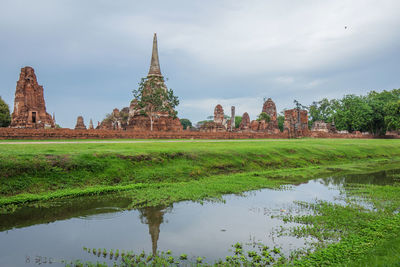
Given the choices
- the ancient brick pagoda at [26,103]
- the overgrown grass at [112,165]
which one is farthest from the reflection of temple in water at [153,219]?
the ancient brick pagoda at [26,103]

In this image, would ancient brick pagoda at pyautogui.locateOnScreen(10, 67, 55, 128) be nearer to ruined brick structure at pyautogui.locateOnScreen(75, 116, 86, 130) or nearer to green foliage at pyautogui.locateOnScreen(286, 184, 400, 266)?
ruined brick structure at pyautogui.locateOnScreen(75, 116, 86, 130)

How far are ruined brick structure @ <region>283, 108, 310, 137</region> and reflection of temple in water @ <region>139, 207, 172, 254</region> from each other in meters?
36.0

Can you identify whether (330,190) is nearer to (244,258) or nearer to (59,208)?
(244,258)

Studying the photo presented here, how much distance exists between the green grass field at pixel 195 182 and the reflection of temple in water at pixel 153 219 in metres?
0.45

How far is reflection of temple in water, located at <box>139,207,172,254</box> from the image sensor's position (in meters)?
4.98

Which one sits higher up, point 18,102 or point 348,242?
point 18,102

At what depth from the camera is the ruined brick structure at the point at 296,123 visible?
133 ft

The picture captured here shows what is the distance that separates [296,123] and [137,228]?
40.4 metres

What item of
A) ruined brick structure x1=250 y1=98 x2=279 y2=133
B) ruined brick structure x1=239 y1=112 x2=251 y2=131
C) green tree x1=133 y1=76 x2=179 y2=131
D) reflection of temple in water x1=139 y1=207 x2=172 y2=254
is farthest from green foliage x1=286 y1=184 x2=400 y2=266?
ruined brick structure x1=239 y1=112 x2=251 y2=131

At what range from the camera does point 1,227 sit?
539 cm

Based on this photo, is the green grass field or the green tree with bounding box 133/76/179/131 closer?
the green grass field

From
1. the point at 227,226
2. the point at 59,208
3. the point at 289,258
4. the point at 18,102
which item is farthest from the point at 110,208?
the point at 18,102

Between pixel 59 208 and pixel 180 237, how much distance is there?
3.50 metres

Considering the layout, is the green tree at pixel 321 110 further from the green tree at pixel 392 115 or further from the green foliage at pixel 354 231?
the green foliage at pixel 354 231
